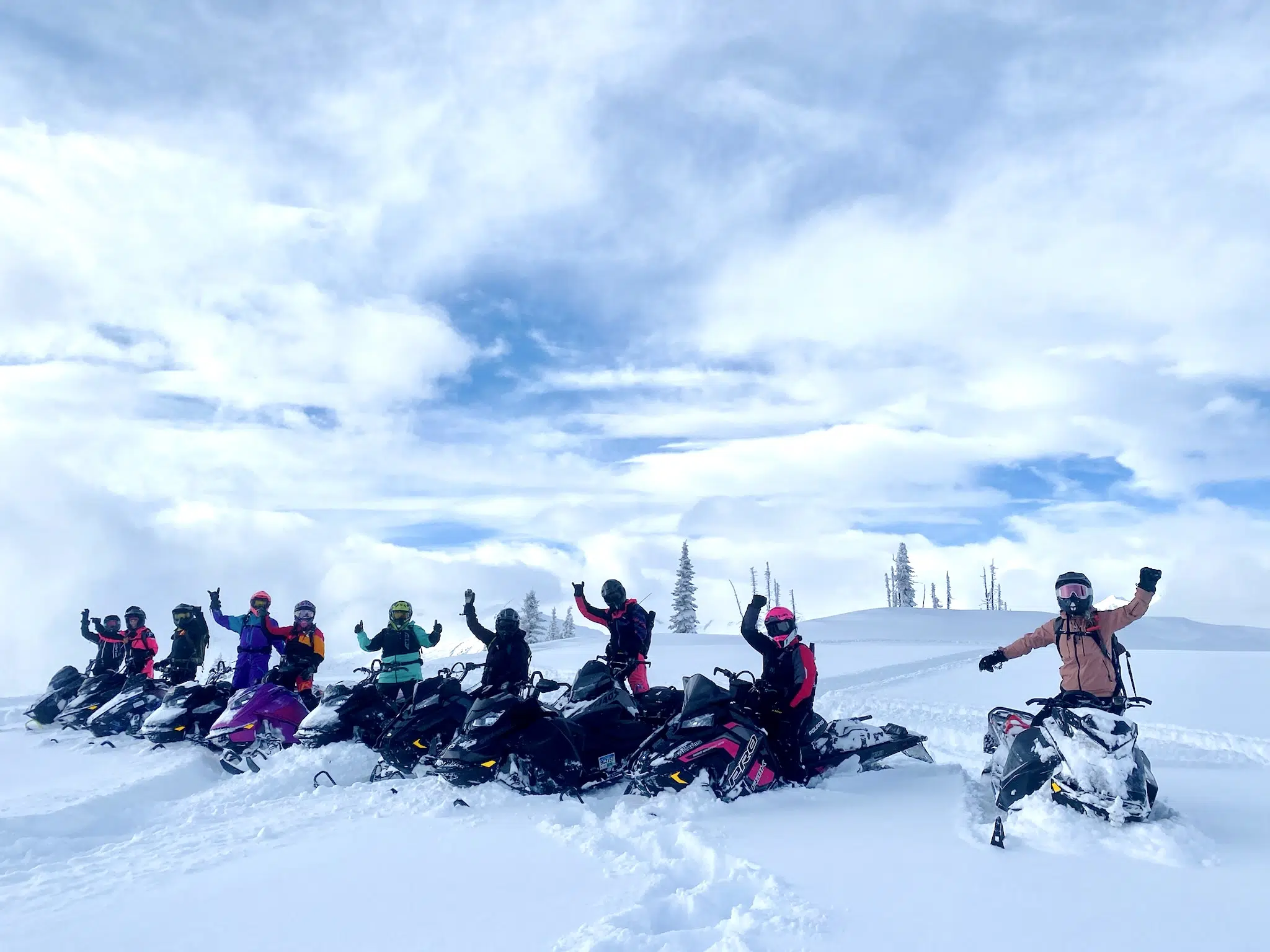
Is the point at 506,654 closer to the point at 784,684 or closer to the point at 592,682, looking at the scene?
the point at 592,682

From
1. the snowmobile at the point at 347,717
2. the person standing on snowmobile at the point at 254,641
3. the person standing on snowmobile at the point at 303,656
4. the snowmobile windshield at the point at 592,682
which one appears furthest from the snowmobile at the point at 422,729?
the person standing on snowmobile at the point at 254,641

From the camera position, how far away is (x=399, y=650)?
10086 mm

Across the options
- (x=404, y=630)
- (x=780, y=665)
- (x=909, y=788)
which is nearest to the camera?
(x=909, y=788)

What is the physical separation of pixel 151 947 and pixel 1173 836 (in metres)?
5.65

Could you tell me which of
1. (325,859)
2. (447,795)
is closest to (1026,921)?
(325,859)

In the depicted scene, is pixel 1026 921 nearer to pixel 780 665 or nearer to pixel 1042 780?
pixel 1042 780

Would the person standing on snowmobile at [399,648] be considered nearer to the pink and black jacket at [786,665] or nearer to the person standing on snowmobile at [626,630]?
the person standing on snowmobile at [626,630]

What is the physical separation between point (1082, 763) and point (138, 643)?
595 inches

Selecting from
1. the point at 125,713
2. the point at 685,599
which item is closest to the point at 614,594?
the point at 125,713

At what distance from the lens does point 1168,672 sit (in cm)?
1542

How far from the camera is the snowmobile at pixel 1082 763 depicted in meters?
5.12

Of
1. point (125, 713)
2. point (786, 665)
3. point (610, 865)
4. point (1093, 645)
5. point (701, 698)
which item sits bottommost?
point (610, 865)

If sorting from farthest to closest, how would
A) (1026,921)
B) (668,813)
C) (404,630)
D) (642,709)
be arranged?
1. (404,630)
2. (642,709)
3. (668,813)
4. (1026,921)

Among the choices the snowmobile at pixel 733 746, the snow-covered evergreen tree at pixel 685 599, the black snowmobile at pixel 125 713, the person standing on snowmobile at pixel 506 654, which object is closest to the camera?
the snowmobile at pixel 733 746
